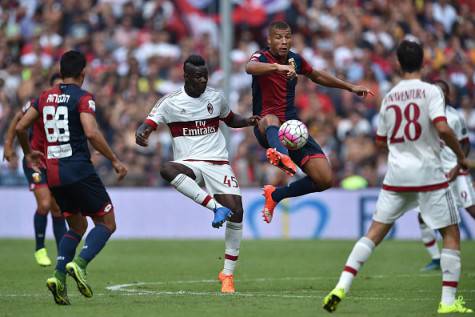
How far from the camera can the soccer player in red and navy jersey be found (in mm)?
12016

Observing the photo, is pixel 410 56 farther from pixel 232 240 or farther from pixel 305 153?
pixel 232 240

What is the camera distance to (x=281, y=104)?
12.5m

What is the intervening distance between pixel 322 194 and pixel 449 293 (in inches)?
497

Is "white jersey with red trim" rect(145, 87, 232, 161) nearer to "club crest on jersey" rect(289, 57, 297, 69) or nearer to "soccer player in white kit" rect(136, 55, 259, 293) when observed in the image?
"soccer player in white kit" rect(136, 55, 259, 293)

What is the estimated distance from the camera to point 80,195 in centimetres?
1040

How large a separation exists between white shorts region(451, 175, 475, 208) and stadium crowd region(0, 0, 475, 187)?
7199mm

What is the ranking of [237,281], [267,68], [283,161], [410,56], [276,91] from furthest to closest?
1. [237,281]
2. [276,91]
3. [267,68]
4. [283,161]
5. [410,56]

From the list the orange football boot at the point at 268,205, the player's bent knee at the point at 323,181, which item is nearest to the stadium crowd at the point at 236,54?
the orange football boot at the point at 268,205

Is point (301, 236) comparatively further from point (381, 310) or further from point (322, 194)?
Answer: point (381, 310)

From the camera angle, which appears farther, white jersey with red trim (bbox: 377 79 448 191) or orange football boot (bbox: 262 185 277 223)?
orange football boot (bbox: 262 185 277 223)

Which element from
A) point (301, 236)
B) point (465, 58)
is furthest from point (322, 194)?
point (465, 58)

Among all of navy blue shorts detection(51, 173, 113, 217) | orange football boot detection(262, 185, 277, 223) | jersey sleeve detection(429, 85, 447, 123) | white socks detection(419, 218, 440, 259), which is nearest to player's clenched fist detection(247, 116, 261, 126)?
orange football boot detection(262, 185, 277, 223)

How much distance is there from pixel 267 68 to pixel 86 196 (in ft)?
8.87

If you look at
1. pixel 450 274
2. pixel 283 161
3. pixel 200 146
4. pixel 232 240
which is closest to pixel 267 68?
pixel 283 161
